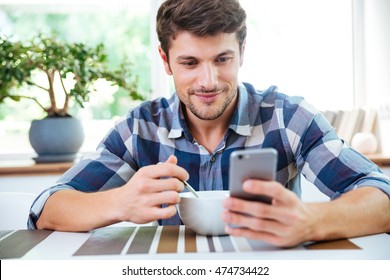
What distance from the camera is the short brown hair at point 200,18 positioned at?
4.05ft

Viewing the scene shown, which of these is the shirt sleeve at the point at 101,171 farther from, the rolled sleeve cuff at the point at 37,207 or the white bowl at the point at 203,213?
the white bowl at the point at 203,213

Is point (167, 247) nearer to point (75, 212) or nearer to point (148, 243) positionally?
point (148, 243)

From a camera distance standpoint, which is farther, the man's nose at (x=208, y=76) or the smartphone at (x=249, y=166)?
the man's nose at (x=208, y=76)

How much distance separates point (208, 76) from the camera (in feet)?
4.05

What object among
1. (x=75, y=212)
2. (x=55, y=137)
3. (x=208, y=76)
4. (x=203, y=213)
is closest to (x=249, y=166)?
(x=203, y=213)

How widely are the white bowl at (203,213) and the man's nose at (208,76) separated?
41 centimetres

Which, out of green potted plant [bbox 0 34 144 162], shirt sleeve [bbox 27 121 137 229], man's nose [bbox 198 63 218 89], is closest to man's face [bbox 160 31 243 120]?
man's nose [bbox 198 63 218 89]

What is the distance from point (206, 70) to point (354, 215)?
51cm

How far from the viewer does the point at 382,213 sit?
0.95m

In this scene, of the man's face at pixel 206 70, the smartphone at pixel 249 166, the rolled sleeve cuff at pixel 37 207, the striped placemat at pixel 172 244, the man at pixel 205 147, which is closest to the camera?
the smartphone at pixel 249 166

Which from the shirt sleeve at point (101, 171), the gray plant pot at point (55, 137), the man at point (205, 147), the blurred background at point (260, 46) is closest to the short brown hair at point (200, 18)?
the man at point (205, 147)

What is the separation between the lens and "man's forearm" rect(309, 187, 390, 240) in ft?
2.80

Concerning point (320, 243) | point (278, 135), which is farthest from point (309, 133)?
point (320, 243)

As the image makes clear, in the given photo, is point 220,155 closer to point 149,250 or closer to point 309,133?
point 309,133
